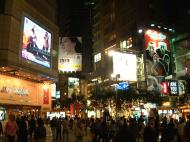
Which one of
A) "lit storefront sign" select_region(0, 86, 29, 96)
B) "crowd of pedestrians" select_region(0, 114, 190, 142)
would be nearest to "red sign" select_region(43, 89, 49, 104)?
"lit storefront sign" select_region(0, 86, 29, 96)

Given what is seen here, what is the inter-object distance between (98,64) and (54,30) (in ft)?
204

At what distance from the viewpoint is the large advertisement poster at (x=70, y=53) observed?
44781 millimetres

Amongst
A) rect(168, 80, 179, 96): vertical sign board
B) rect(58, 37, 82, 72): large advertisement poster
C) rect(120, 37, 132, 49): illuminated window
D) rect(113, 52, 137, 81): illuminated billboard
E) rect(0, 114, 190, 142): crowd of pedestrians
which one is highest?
rect(120, 37, 132, 49): illuminated window

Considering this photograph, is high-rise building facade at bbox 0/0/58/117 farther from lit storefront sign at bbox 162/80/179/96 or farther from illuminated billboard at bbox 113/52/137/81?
lit storefront sign at bbox 162/80/179/96

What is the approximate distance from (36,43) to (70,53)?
16439 mm

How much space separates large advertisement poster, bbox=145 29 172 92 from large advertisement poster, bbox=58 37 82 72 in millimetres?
16645

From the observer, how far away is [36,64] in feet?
96.4

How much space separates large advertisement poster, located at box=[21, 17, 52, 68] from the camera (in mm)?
27703

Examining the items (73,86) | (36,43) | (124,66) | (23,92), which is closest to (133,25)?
(73,86)

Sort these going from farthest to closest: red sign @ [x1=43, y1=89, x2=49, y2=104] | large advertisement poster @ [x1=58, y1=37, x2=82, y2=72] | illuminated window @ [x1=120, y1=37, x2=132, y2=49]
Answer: illuminated window @ [x1=120, y1=37, x2=132, y2=49] < large advertisement poster @ [x1=58, y1=37, x2=82, y2=72] < red sign @ [x1=43, y1=89, x2=49, y2=104]

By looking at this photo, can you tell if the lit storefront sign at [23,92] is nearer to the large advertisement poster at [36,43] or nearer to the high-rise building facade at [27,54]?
the high-rise building facade at [27,54]

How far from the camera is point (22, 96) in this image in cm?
2973

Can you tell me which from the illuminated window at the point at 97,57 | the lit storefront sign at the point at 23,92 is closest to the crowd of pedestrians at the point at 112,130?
the lit storefront sign at the point at 23,92

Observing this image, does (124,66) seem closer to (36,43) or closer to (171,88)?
(171,88)
